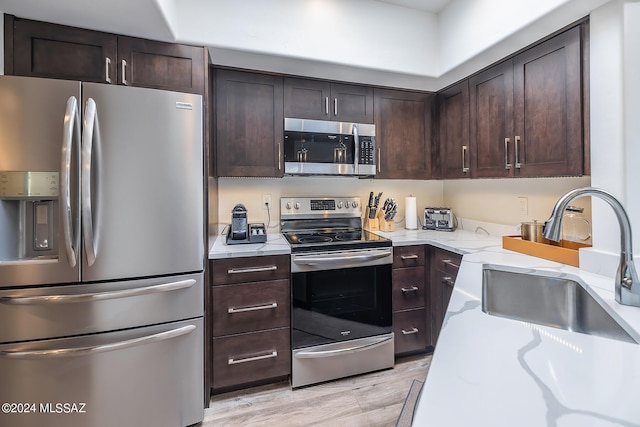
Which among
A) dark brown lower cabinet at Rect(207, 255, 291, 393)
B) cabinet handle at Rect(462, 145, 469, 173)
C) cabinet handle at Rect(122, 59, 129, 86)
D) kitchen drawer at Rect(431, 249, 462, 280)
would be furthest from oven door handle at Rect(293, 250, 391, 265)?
cabinet handle at Rect(122, 59, 129, 86)

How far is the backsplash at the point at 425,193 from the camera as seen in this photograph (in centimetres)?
208

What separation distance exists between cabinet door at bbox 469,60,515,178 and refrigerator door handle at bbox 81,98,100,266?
232 centimetres

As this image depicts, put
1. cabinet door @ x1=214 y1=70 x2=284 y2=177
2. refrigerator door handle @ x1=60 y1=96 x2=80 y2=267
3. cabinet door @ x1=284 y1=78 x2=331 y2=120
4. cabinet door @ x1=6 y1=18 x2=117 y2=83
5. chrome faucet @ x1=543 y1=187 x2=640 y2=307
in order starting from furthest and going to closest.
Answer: cabinet door @ x1=284 y1=78 x2=331 y2=120
cabinet door @ x1=214 y1=70 x2=284 y2=177
cabinet door @ x1=6 y1=18 x2=117 y2=83
refrigerator door handle @ x1=60 y1=96 x2=80 y2=267
chrome faucet @ x1=543 y1=187 x2=640 y2=307

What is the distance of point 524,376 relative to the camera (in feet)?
1.77

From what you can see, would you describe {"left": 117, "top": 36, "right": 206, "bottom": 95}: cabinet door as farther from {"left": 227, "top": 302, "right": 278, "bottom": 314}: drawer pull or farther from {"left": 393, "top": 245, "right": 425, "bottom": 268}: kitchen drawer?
{"left": 393, "top": 245, "right": 425, "bottom": 268}: kitchen drawer

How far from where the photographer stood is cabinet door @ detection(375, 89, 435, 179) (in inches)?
96.7

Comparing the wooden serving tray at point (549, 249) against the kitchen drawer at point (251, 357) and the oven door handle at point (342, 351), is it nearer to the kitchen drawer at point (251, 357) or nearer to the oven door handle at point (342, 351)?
the oven door handle at point (342, 351)

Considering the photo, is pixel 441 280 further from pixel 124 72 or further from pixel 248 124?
pixel 124 72

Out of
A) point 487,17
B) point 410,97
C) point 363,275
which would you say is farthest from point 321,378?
point 487,17

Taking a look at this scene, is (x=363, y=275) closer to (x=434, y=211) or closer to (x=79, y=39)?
(x=434, y=211)

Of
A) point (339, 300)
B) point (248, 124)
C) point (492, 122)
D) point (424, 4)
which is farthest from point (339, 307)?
point (424, 4)

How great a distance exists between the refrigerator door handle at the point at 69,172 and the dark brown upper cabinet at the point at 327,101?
1.24 m

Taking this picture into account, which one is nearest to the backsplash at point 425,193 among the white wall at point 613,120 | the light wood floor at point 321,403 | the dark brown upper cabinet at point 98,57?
the white wall at point 613,120

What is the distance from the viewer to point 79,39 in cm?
158
